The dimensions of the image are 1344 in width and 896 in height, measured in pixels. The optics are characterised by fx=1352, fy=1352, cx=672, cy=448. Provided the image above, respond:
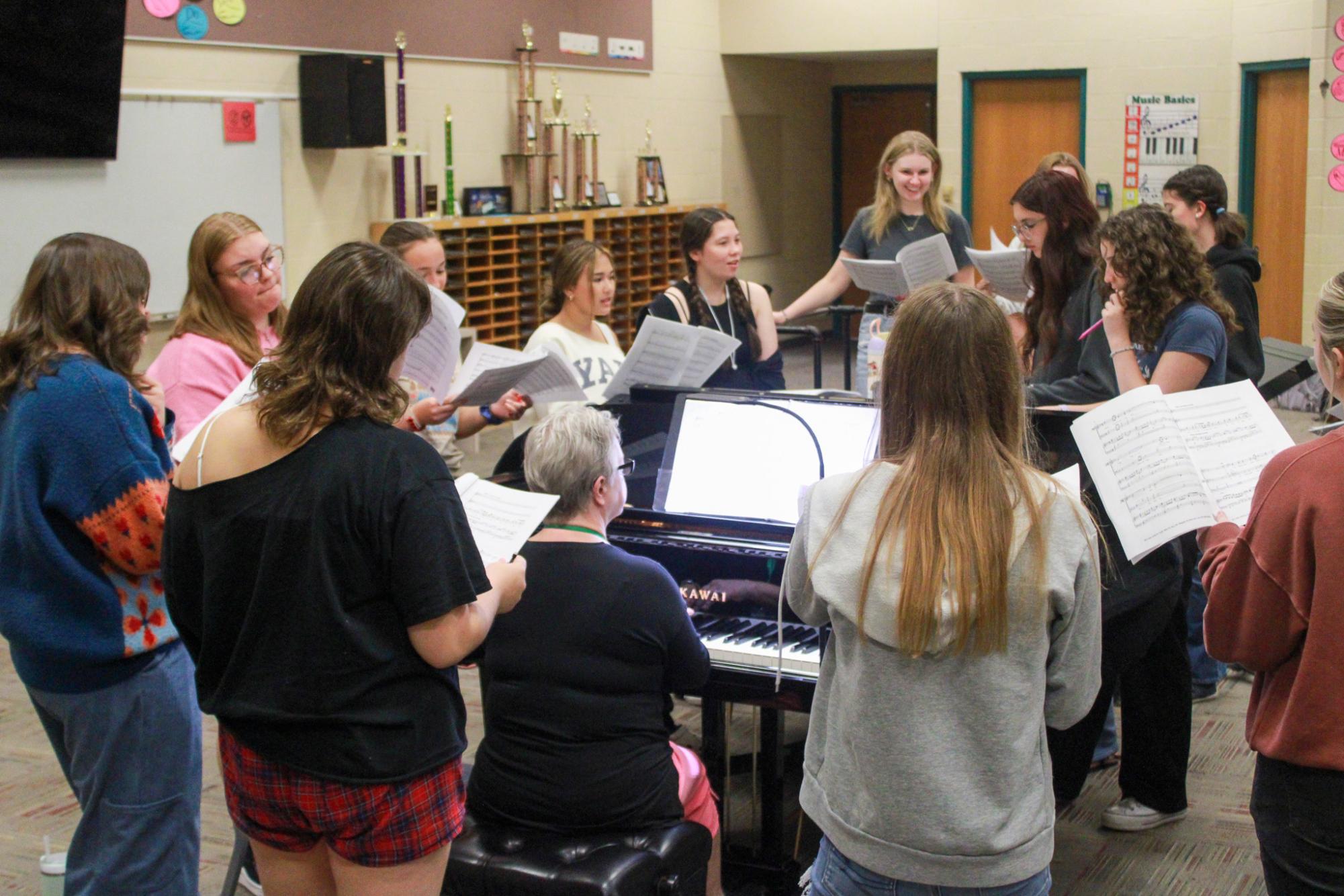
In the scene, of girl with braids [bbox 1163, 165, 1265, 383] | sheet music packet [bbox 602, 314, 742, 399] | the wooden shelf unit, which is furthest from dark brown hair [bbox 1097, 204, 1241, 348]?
the wooden shelf unit

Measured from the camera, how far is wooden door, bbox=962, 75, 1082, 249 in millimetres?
8961

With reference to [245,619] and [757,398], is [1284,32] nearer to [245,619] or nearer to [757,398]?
[757,398]

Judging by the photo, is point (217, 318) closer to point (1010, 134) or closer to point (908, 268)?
point (908, 268)

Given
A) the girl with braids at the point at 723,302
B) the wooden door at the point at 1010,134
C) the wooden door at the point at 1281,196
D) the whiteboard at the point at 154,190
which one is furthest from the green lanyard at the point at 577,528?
the wooden door at the point at 1010,134

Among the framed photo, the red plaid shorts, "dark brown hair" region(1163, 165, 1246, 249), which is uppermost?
the framed photo

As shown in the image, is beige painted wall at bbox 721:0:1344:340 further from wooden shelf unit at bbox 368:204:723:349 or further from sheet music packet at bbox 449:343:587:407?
sheet music packet at bbox 449:343:587:407

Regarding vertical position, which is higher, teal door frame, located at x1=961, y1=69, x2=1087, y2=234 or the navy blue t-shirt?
teal door frame, located at x1=961, y1=69, x2=1087, y2=234

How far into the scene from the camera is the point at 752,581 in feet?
8.53

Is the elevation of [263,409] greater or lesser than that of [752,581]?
greater

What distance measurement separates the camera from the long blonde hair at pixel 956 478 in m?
1.53

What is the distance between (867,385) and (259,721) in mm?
2759

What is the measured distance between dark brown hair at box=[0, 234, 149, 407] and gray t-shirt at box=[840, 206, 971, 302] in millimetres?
3208

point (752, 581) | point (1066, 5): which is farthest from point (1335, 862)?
point (1066, 5)

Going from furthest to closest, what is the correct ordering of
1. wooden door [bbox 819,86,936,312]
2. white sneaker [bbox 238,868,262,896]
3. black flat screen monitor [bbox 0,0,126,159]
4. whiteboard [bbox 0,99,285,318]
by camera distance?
wooden door [bbox 819,86,936,312], whiteboard [bbox 0,99,285,318], black flat screen monitor [bbox 0,0,126,159], white sneaker [bbox 238,868,262,896]
